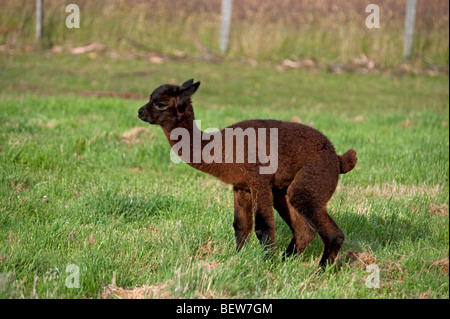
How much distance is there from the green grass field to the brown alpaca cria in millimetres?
272

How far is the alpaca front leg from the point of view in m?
4.01

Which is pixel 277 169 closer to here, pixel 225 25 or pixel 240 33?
pixel 225 25

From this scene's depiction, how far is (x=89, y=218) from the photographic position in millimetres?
4930

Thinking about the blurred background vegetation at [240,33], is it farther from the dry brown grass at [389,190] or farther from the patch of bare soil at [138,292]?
the patch of bare soil at [138,292]

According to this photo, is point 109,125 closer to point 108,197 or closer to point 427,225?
point 108,197

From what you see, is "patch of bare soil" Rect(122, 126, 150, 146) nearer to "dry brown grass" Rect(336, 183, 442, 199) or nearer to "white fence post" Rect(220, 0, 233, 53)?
"dry brown grass" Rect(336, 183, 442, 199)

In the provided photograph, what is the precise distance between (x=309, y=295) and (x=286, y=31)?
12.9 meters

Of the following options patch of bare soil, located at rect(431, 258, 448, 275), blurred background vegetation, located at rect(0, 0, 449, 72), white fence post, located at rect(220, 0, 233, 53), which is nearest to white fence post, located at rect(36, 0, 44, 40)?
blurred background vegetation, located at rect(0, 0, 449, 72)

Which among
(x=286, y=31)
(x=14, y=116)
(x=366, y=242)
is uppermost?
(x=286, y=31)

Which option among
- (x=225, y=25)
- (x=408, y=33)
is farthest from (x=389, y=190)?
(x=225, y=25)

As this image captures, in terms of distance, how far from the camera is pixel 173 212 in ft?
Result: 16.7

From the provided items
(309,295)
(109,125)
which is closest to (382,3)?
(109,125)

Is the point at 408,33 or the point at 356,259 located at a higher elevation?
the point at 408,33

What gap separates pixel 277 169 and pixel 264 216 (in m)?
0.34
